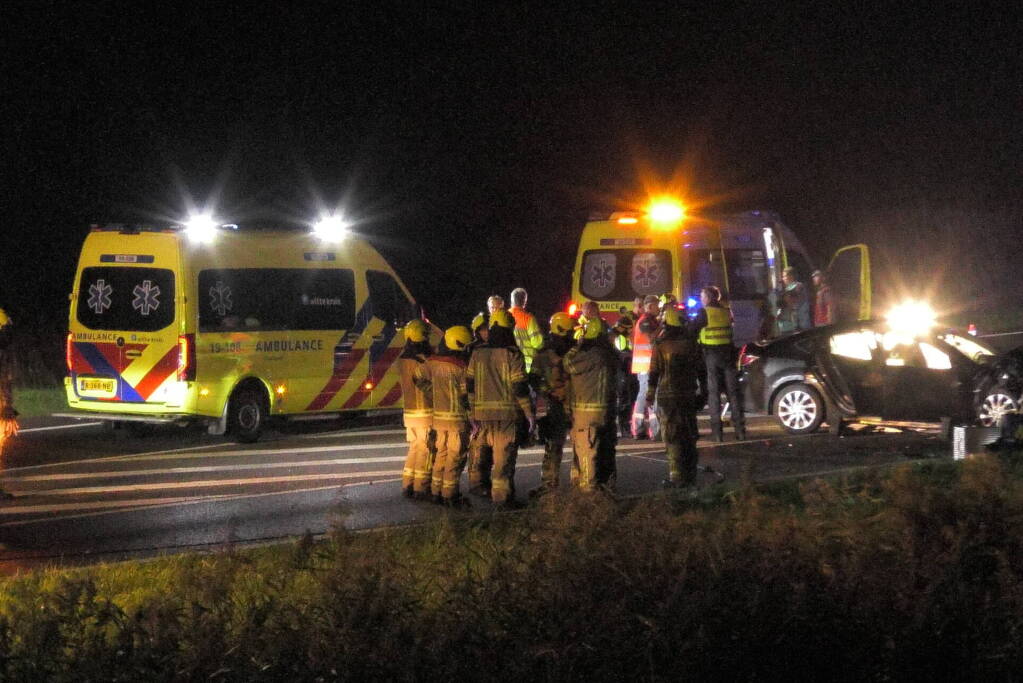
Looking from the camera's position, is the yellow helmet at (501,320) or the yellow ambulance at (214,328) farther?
the yellow ambulance at (214,328)

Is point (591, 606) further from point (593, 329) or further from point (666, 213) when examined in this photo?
point (666, 213)

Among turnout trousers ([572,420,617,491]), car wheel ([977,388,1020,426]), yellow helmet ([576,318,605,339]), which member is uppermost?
yellow helmet ([576,318,605,339])

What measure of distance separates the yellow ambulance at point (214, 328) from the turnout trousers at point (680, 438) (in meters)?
5.65

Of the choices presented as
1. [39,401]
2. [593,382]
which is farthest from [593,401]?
[39,401]

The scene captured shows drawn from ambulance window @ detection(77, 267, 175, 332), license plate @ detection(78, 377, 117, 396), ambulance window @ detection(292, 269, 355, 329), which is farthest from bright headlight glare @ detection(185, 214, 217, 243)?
license plate @ detection(78, 377, 117, 396)

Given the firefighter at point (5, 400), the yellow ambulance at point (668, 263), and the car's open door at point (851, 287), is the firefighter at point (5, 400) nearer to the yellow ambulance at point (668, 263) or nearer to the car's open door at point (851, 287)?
the yellow ambulance at point (668, 263)

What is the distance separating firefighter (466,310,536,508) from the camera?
37.2 feet

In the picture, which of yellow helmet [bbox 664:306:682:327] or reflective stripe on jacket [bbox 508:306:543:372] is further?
reflective stripe on jacket [bbox 508:306:543:372]

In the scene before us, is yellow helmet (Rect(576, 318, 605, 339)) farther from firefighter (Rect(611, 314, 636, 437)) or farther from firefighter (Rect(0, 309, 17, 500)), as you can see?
firefighter (Rect(0, 309, 17, 500))

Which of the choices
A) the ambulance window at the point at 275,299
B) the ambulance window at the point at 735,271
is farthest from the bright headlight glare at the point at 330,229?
the ambulance window at the point at 735,271

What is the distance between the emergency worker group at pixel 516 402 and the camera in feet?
37.5

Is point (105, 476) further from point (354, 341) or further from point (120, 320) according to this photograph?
point (354, 341)

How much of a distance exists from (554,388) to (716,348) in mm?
4069

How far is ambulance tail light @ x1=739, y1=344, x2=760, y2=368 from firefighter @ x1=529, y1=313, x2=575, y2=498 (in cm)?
494
